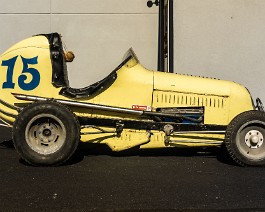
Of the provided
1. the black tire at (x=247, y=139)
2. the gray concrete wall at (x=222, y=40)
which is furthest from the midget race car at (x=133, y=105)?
the gray concrete wall at (x=222, y=40)

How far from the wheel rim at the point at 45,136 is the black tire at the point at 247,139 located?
6.86ft

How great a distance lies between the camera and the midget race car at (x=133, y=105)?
5523mm

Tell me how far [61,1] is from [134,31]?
5.09 ft

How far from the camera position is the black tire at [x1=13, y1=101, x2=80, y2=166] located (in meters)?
5.30

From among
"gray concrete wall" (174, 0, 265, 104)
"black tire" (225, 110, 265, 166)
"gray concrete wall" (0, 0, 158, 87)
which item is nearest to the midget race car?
"black tire" (225, 110, 265, 166)

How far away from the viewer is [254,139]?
18.1 ft

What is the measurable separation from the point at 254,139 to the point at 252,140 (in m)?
0.03

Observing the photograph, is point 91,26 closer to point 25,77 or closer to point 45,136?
point 25,77

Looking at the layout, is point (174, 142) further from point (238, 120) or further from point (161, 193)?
point (161, 193)

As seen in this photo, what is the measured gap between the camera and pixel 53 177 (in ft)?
16.4

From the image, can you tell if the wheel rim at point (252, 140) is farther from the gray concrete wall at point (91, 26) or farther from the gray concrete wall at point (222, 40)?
the gray concrete wall at point (91, 26)

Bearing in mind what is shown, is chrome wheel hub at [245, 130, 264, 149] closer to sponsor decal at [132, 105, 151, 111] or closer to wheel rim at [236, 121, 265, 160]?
wheel rim at [236, 121, 265, 160]

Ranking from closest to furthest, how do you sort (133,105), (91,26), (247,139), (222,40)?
(247,139) → (133,105) → (222,40) → (91,26)

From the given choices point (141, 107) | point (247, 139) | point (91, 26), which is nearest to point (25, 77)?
point (141, 107)
